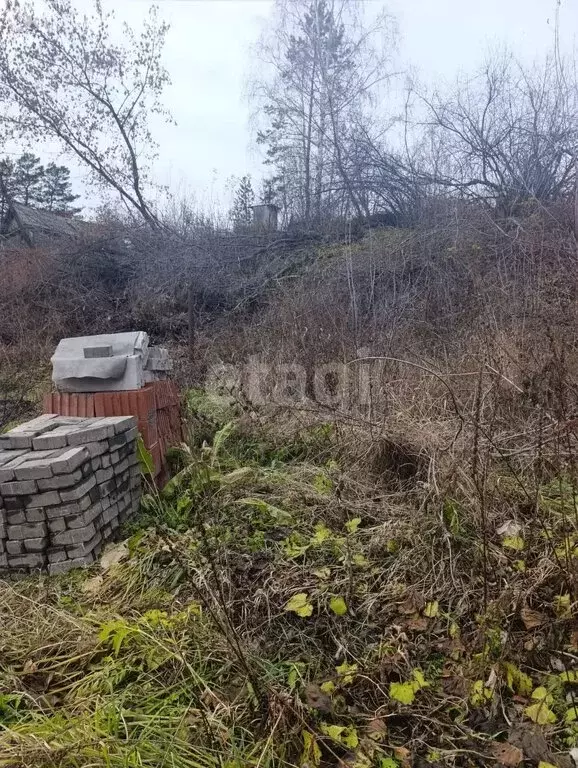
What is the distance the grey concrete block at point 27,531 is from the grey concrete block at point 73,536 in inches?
3.1

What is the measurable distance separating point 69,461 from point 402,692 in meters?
1.90

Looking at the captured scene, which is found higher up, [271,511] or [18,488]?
[18,488]

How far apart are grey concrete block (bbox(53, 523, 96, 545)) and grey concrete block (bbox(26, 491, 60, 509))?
0.19m

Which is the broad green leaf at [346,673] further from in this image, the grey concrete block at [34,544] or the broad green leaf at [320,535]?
the grey concrete block at [34,544]

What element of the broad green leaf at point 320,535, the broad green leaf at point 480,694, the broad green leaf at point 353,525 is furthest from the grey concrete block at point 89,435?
the broad green leaf at point 480,694

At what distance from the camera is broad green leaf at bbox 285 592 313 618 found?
231cm

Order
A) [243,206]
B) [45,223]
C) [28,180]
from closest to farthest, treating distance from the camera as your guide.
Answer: [243,206] < [45,223] < [28,180]

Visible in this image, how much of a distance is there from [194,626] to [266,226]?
35.6ft

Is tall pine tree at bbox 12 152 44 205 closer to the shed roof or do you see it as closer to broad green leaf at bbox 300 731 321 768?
the shed roof

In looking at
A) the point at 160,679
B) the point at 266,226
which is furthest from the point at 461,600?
the point at 266,226

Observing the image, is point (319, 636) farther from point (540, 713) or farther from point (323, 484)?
point (323, 484)

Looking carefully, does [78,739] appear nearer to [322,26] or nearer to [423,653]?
[423,653]

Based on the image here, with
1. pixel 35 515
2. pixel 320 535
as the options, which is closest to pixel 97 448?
pixel 35 515

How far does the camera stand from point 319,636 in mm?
2289
